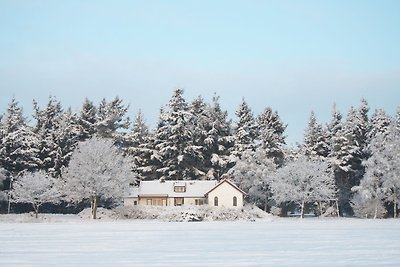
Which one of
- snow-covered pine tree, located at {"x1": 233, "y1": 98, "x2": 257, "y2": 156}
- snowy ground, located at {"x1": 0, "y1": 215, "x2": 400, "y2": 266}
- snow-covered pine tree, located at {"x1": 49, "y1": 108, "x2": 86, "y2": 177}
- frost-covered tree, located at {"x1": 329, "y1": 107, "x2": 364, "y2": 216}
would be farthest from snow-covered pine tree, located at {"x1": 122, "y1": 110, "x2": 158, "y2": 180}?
snowy ground, located at {"x1": 0, "y1": 215, "x2": 400, "y2": 266}

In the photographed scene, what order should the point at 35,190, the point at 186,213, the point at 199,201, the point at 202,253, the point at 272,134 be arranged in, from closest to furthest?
the point at 202,253 < the point at 186,213 < the point at 35,190 < the point at 199,201 < the point at 272,134

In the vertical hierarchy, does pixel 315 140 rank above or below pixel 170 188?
above

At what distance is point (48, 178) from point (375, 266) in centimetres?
5272

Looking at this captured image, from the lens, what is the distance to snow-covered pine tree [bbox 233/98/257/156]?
76.9m

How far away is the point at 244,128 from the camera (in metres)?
78.0

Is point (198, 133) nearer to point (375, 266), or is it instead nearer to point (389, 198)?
point (389, 198)

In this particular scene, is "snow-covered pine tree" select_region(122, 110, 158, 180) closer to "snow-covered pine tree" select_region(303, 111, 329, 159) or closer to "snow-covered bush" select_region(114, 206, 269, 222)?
"snow-covered bush" select_region(114, 206, 269, 222)

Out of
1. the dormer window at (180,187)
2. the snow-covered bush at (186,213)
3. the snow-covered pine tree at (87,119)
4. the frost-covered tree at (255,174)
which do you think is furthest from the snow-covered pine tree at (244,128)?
the snow-covered pine tree at (87,119)

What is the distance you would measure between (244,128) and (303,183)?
543 inches

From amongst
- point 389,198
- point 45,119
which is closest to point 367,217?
point 389,198

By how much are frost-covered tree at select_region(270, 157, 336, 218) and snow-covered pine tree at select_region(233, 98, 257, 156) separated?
9.27 m

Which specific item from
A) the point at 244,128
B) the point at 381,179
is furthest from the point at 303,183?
the point at 244,128

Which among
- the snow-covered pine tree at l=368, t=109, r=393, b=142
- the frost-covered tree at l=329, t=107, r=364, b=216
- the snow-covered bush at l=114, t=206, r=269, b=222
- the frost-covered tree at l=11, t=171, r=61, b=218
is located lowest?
the snow-covered bush at l=114, t=206, r=269, b=222

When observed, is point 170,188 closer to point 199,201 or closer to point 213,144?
point 199,201
